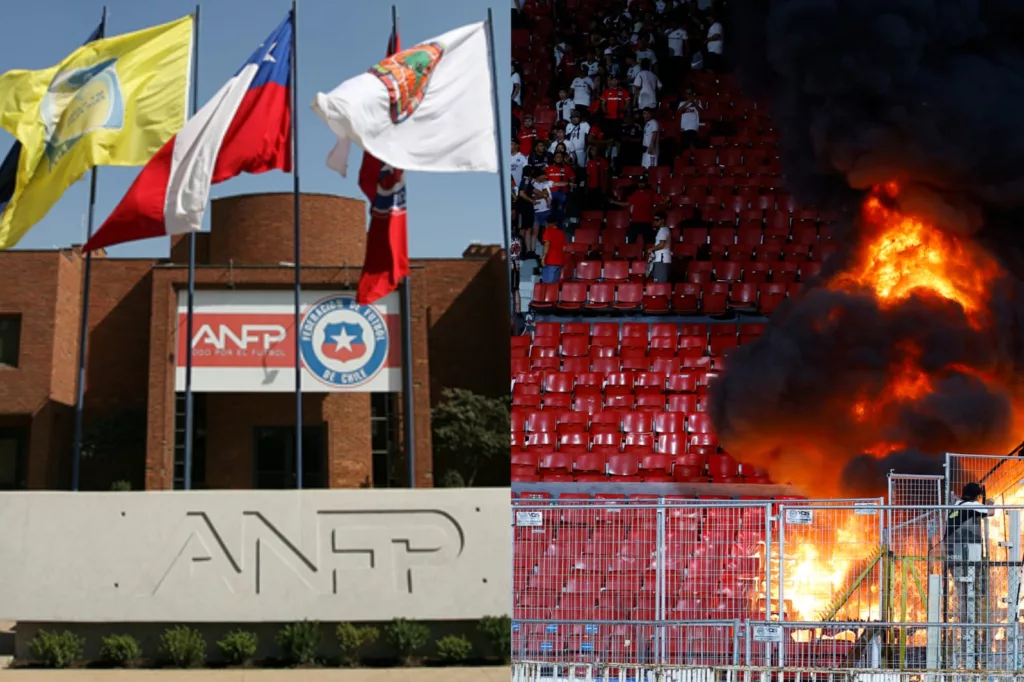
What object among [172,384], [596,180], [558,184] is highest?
[596,180]

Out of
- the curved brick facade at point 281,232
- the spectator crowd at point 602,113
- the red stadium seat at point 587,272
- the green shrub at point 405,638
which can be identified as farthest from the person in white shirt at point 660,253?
the curved brick facade at point 281,232

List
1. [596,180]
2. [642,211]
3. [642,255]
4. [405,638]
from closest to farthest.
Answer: [405,638], [642,255], [642,211], [596,180]

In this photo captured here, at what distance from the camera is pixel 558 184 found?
19.4 metres

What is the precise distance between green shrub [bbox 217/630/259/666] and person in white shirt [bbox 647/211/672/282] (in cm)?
853

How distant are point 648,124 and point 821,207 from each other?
10.6 ft

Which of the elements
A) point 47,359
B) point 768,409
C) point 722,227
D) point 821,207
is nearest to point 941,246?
point 821,207

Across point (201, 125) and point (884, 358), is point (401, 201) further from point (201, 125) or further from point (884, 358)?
point (884, 358)

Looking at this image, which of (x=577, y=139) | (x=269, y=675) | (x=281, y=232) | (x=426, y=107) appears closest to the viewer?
(x=269, y=675)

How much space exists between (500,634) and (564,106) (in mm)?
11243

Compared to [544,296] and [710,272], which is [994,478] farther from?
[544,296]

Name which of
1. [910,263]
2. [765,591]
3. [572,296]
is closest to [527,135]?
[572,296]

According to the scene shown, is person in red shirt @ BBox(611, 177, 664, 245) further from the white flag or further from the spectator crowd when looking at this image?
the white flag

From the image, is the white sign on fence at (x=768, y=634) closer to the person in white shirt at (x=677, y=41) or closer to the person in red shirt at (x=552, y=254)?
the person in red shirt at (x=552, y=254)

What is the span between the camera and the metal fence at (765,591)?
8.08 metres
